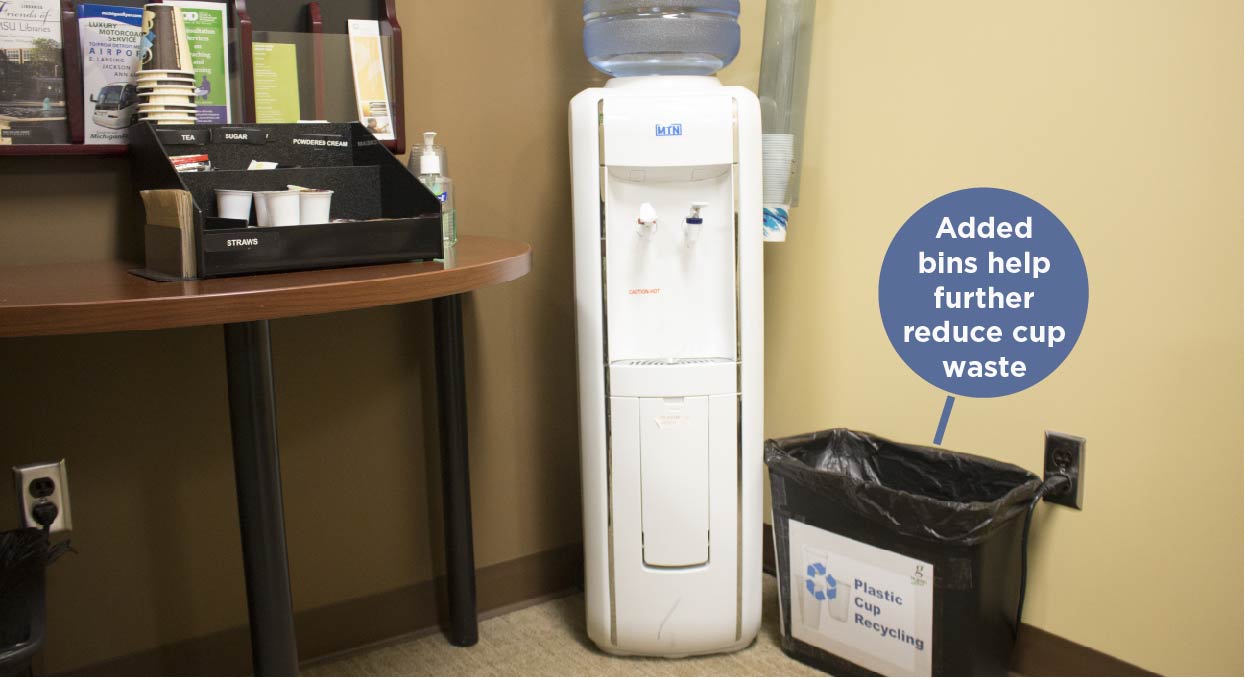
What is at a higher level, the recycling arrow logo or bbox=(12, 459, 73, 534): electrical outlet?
bbox=(12, 459, 73, 534): electrical outlet

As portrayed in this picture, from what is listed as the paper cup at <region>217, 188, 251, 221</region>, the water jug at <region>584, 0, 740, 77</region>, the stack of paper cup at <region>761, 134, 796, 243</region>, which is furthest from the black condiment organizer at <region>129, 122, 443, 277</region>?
the stack of paper cup at <region>761, 134, 796, 243</region>

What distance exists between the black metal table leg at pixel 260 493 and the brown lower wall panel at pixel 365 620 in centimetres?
63

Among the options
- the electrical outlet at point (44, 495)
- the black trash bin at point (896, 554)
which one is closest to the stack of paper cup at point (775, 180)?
the black trash bin at point (896, 554)

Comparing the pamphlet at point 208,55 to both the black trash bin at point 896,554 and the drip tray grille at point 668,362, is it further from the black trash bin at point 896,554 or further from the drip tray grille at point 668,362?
the black trash bin at point 896,554

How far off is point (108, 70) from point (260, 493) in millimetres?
836

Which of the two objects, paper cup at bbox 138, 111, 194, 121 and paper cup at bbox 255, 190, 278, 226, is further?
paper cup at bbox 138, 111, 194, 121

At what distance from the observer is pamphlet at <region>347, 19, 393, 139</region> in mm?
1980

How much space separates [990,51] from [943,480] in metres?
0.82

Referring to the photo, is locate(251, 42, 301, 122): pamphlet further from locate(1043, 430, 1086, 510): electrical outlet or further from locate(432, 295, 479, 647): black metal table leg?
locate(1043, 430, 1086, 510): electrical outlet

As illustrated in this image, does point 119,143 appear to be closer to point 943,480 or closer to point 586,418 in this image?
point 586,418

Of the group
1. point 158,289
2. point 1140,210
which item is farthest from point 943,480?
point 158,289

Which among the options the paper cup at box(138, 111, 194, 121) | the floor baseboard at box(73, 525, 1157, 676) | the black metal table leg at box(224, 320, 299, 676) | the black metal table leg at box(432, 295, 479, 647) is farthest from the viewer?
the black metal table leg at box(432, 295, 479, 647)

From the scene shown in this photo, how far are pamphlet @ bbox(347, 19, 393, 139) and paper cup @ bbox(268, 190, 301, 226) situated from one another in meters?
0.52

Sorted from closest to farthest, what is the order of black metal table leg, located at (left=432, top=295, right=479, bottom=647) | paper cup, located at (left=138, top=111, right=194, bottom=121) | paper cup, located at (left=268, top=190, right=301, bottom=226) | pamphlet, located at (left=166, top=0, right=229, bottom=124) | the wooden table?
the wooden table < paper cup, located at (left=268, top=190, right=301, bottom=226) < paper cup, located at (left=138, top=111, right=194, bottom=121) < pamphlet, located at (left=166, top=0, right=229, bottom=124) < black metal table leg, located at (left=432, top=295, right=479, bottom=647)
